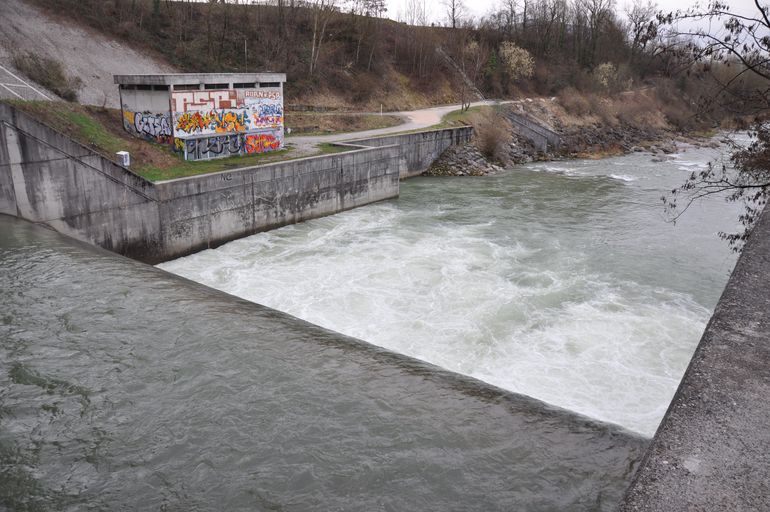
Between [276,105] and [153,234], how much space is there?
10.7 m

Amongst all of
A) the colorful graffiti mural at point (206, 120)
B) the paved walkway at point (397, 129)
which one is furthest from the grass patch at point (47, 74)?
the paved walkway at point (397, 129)

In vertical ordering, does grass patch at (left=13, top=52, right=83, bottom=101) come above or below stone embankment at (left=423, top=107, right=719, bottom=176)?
above

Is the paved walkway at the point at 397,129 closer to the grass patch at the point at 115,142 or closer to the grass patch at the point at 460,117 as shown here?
the grass patch at the point at 460,117

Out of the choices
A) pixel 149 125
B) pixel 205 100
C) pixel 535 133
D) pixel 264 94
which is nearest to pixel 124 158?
pixel 149 125

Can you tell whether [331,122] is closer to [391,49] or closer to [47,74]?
[47,74]

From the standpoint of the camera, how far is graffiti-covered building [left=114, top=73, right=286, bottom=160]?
2384cm

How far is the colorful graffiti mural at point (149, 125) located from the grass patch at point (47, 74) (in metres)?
7.09

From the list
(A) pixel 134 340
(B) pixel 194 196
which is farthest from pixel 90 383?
(B) pixel 194 196

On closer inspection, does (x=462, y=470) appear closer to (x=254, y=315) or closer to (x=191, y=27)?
(x=254, y=315)

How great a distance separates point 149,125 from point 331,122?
677 inches

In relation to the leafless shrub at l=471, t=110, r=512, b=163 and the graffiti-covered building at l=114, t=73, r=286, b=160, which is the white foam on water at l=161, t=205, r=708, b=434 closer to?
the graffiti-covered building at l=114, t=73, r=286, b=160

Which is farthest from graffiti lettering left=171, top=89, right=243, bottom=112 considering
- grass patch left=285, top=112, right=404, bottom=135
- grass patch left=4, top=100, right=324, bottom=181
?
grass patch left=285, top=112, right=404, bottom=135

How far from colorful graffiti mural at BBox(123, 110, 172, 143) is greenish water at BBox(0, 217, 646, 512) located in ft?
43.7

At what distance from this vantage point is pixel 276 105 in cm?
2817
